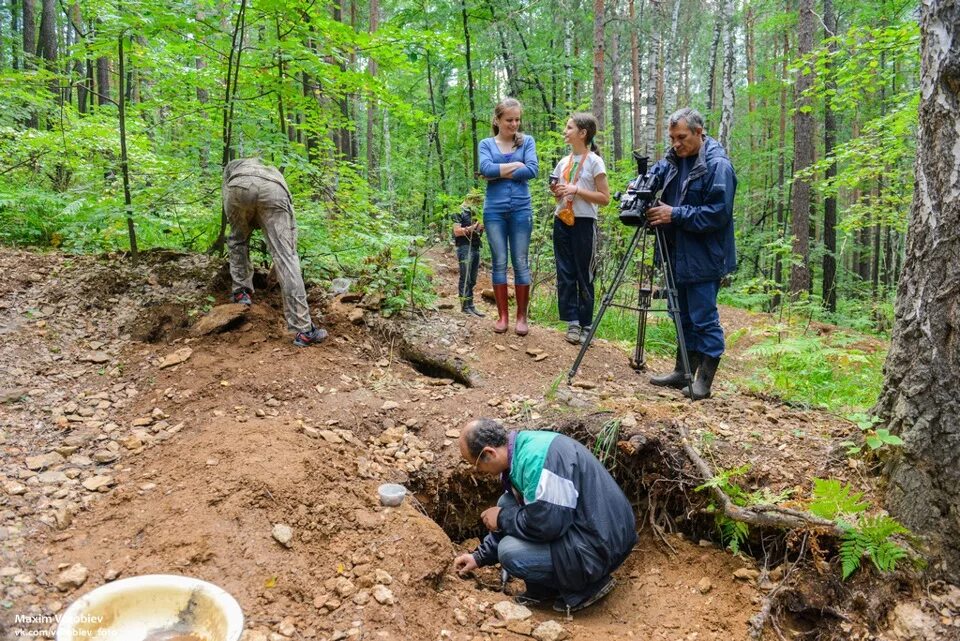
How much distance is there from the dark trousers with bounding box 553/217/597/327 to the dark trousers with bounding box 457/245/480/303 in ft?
4.17

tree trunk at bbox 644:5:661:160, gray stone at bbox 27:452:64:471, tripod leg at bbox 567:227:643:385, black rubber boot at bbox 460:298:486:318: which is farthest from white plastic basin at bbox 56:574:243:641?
tree trunk at bbox 644:5:661:160

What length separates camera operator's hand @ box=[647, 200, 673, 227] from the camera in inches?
157

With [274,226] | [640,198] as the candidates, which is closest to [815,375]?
[640,198]

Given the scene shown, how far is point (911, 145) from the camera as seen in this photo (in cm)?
752

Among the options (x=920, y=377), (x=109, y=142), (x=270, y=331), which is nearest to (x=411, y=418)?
(x=270, y=331)

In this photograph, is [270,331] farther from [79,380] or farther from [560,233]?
[560,233]

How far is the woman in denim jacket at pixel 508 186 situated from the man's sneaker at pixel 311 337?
170cm

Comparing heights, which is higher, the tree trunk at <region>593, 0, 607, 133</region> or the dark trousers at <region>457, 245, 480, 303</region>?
the tree trunk at <region>593, 0, 607, 133</region>

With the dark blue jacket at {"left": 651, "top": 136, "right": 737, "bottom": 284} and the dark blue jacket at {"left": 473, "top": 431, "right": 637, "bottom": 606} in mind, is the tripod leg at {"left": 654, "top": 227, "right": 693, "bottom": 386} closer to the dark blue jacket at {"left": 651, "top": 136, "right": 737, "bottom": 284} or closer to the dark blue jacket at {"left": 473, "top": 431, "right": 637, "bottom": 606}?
the dark blue jacket at {"left": 651, "top": 136, "right": 737, "bottom": 284}

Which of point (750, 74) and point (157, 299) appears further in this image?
point (750, 74)

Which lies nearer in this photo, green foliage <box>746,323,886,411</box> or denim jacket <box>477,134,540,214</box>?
green foliage <box>746,323,886,411</box>

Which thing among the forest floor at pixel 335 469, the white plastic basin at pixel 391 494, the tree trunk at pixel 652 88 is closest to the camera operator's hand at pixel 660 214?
the forest floor at pixel 335 469

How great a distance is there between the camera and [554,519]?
Answer: 297 cm

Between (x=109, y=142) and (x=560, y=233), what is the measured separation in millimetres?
5385
